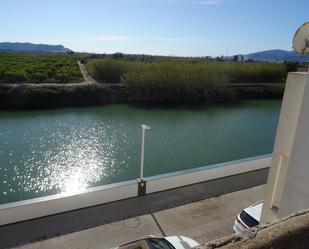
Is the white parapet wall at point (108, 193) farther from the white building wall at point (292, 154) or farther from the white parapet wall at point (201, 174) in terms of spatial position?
the white building wall at point (292, 154)

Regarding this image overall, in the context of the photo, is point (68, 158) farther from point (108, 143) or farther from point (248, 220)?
point (248, 220)

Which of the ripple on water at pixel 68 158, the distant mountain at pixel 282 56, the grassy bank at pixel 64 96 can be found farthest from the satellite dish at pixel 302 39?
the grassy bank at pixel 64 96

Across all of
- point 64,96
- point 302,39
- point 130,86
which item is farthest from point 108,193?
point 130,86

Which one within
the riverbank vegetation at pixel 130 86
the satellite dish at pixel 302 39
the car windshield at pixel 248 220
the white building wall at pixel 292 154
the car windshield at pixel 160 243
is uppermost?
the satellite dish at pixel 302 39

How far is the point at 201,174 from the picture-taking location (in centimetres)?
736

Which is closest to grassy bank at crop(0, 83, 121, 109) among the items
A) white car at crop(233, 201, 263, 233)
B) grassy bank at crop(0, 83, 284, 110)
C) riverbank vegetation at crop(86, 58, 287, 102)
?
grassy bank at crop(0, 83, 284, 110)

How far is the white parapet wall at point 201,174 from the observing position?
22.4 ft

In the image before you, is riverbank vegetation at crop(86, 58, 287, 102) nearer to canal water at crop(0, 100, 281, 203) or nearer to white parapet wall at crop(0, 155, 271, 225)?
canal water at crop(0, 100, 281, 203)

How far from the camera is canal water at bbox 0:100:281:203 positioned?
10.9 metres

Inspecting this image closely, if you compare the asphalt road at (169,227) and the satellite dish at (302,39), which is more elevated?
the satellite dish at (302,39)

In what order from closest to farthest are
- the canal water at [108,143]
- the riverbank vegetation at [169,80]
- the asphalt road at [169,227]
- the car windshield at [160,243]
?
the car windshield at [160,243], the asphalt road at [169,227], the canal water at [108,143], the riverbank vegetation at [169,80]

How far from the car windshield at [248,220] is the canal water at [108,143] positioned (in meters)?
3.43

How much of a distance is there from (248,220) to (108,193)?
2854mm

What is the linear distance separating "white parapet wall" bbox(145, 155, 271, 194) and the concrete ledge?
550 cm
